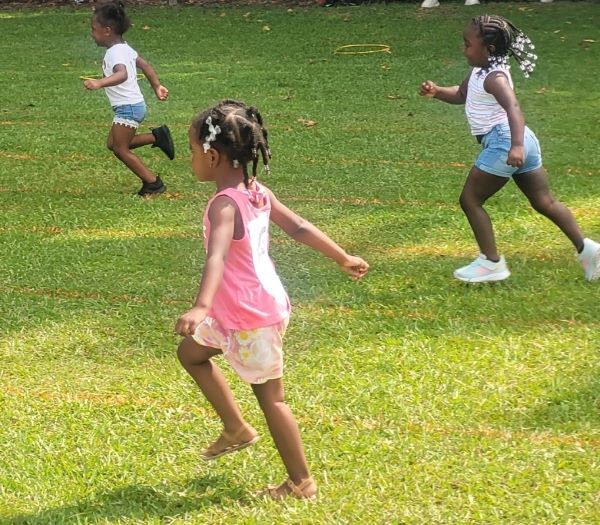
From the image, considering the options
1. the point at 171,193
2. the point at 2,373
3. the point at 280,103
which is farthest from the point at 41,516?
the point at 280,103

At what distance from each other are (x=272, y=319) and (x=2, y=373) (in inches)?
68.6

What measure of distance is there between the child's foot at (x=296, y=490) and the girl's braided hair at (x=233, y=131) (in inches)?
38.1

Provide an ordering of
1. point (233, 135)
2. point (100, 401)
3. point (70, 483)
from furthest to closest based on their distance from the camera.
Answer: point (100, 401)
point (70, 483)
point (233, 135)

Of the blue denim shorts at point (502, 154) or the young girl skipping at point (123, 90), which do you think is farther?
the young girl skipping at point (123, 90)

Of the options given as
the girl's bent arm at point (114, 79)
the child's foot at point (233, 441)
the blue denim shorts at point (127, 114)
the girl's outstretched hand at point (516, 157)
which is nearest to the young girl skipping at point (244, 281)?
the child's foot at point (233, 441)

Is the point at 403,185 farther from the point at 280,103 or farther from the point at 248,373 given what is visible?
the point at 248,373

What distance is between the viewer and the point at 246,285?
3.40 m

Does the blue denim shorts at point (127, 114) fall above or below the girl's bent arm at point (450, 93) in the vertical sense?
below

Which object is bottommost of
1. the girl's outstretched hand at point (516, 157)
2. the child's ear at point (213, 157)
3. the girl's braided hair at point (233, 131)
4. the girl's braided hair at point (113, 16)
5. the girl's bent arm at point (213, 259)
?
the girl's outstretched hand at point (516, 157)

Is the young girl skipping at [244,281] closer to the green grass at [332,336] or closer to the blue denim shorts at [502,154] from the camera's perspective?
the green grass at [332,336]

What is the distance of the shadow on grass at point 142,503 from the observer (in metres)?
3.45

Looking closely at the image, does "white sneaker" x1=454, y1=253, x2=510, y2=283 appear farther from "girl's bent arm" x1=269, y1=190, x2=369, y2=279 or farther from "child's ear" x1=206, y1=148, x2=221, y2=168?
"child's ear" x1=206, y1=148, x2=221, y2=168

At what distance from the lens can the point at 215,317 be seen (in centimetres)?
342

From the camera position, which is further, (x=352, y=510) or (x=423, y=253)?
(x=423, y=253)
